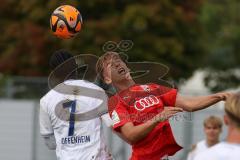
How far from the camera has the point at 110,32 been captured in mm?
21844

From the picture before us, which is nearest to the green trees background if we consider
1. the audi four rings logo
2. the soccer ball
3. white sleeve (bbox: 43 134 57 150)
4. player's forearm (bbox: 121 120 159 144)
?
the soccer ball

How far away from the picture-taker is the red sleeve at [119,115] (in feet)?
23.7

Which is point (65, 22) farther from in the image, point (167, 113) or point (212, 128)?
point (212, 128)

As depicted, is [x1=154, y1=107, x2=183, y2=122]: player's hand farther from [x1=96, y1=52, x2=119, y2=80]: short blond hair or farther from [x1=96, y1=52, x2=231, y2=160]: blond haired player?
[x1=96, y1=52, x2=119, y2=80]: short blond hair

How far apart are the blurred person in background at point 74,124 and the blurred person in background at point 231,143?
2.87 metres

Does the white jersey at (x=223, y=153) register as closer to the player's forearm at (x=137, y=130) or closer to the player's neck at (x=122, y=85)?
the player's forearm at (x=137, y=130)

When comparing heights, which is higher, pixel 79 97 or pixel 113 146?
pixel 79 97

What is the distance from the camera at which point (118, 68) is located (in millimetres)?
7828

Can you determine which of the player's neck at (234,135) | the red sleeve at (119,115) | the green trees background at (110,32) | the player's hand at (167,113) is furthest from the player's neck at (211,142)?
the green trees background at (110,32)

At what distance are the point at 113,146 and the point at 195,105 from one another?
923cm

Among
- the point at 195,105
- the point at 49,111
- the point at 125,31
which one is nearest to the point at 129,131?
the point at 195,105

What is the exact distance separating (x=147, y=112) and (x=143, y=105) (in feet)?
0.26

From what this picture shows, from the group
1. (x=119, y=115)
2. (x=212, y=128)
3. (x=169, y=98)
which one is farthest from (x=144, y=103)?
(x=212, y=128)

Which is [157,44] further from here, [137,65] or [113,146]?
[137,65]
